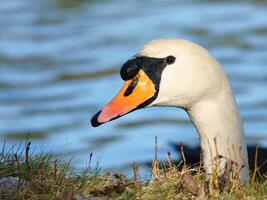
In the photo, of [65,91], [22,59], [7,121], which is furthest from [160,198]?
[22,59]

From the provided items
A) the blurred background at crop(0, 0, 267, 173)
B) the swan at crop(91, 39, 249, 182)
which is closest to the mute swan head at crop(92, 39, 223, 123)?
the swan at crop(91, 39, 249, 182)

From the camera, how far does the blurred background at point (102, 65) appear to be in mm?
15938

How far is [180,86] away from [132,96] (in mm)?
291

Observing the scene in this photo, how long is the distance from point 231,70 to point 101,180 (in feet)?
40.5

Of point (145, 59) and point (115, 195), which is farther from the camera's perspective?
point (145, 59)

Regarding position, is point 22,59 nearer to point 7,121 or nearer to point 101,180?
point 7,121

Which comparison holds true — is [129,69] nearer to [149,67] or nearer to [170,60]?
[149,67]

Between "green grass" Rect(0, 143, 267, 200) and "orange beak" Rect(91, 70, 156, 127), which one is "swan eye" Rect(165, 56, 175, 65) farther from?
"green grass" Rect(0, 143, 267, 200)

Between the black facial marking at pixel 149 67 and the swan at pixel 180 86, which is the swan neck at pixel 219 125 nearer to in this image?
the swan at pixel 180 86

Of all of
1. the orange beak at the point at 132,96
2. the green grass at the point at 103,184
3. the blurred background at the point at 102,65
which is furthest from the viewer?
the blurred background at the point at 102,65

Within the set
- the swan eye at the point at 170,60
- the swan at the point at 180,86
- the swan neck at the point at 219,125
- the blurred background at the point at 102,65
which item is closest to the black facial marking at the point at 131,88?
the swan at the point at 180,86

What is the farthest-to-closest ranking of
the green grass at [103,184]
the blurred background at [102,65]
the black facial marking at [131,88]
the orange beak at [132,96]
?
1. the blurred background at [102,65]
2. the black facial marking at [131,88]
3. the orange beak at [132,96]
4. the green grass at [103,184]

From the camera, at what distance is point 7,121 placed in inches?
665

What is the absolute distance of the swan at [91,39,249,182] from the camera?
292 inches
